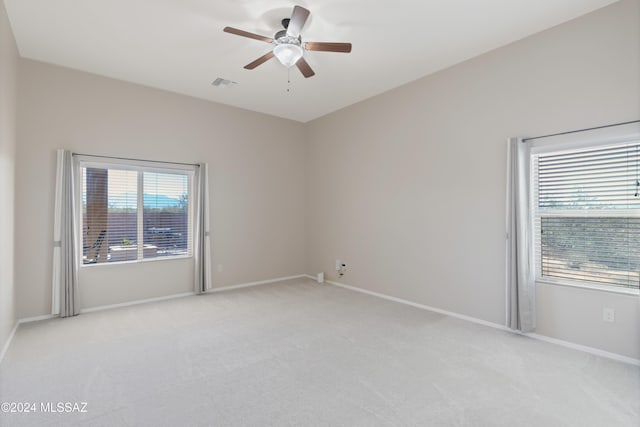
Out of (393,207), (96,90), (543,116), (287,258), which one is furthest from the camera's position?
(287,258)

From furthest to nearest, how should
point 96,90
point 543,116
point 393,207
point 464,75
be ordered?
point 393,207 → point 96,90 → point 464,75 → point 543,116

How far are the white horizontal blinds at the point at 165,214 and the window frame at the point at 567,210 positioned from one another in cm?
468

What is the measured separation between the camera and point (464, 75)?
151 inches

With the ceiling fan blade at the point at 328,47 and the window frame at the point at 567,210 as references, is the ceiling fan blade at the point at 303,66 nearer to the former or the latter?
the ceiling fan blade at the point at 328,47

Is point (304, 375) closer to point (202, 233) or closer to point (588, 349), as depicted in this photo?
point (588, 349)

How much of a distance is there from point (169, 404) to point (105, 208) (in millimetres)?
3205

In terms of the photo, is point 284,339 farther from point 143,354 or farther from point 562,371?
point 562,371

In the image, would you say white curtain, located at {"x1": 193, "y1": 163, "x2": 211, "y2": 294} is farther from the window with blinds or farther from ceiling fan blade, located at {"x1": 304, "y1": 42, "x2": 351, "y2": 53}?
the window with blinds

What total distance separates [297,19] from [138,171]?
3318mm

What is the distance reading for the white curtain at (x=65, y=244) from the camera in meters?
3.87

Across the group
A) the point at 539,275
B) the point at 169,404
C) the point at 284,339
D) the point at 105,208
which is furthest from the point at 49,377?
the point at 539,275

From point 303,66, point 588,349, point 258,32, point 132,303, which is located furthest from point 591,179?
point 132,303

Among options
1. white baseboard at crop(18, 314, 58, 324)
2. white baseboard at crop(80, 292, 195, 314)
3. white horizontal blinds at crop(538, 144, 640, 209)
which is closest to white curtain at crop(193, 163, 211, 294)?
white baseboard at crop(80, 292, 195, 314)

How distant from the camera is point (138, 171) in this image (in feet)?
15.0
